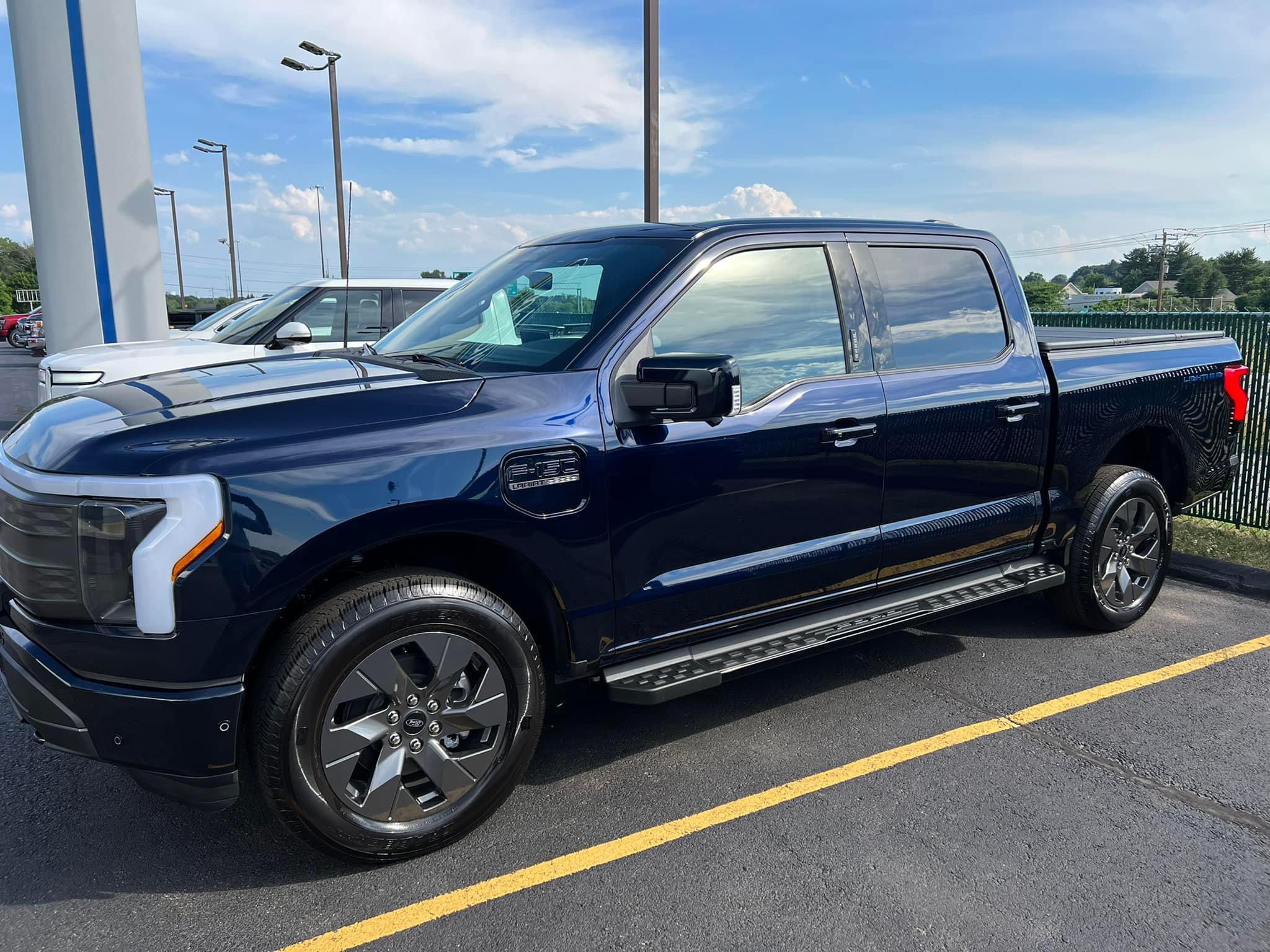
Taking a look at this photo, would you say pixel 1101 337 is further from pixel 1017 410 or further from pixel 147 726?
pixel 147 726

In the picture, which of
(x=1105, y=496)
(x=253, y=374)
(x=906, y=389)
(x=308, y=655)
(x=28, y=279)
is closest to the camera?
(x=308, y=655)

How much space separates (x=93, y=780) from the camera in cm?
339

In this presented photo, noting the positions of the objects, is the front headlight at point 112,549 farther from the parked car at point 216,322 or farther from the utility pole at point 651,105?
the parked car at point 216,322

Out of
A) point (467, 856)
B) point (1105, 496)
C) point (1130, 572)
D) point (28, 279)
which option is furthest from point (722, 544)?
point (28, 279)

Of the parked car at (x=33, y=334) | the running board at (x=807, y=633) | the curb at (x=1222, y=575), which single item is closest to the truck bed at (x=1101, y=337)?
the running board at (x=807, y=633)

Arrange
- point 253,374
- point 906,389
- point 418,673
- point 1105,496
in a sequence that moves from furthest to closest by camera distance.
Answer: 1. point 1105,496
2. point 906,389
3. point 253,374
4. point 418,673

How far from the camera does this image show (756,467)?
3.38m

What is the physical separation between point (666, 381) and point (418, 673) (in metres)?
1.18

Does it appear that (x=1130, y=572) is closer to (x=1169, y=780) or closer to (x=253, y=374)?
(x=1169, y=780)

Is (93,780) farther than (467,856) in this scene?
Yes

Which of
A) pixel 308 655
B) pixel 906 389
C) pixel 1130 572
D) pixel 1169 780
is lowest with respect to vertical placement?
pixel 1169 780

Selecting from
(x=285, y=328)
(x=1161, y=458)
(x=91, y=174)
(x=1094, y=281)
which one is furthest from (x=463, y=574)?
(x=1094, y=281)

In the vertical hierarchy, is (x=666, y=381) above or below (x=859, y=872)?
above

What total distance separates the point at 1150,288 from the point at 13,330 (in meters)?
118
